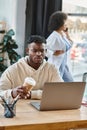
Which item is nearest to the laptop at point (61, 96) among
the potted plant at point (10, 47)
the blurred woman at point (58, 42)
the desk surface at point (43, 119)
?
the desk surface at point (43, 119)

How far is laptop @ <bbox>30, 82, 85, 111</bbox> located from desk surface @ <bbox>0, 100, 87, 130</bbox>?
41mm

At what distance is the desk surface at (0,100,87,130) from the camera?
6.20ft

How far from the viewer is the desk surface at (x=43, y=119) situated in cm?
189

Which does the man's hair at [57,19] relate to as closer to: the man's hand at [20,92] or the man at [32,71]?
the man at [32,71]

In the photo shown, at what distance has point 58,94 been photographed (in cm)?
219

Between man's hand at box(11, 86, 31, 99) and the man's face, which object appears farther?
the man's face

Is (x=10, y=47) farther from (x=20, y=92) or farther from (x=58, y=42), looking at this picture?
(x=20, y=92)

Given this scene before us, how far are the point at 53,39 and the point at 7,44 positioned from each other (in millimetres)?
745

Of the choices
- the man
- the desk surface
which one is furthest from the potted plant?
the desk surface

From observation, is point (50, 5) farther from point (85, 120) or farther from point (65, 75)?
point (85, 120)

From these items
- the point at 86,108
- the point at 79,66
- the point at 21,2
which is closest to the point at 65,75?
the point at 79,66

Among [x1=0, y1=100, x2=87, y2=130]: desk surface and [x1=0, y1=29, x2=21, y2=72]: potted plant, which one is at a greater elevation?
[x1=0, y1=29, x2=21, y2=72]: potted plant

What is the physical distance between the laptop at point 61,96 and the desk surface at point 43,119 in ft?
0.14

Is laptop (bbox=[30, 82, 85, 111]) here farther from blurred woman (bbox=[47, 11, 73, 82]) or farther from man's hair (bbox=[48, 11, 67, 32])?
man's hair (bbox=[48, 11, 67, 32])
